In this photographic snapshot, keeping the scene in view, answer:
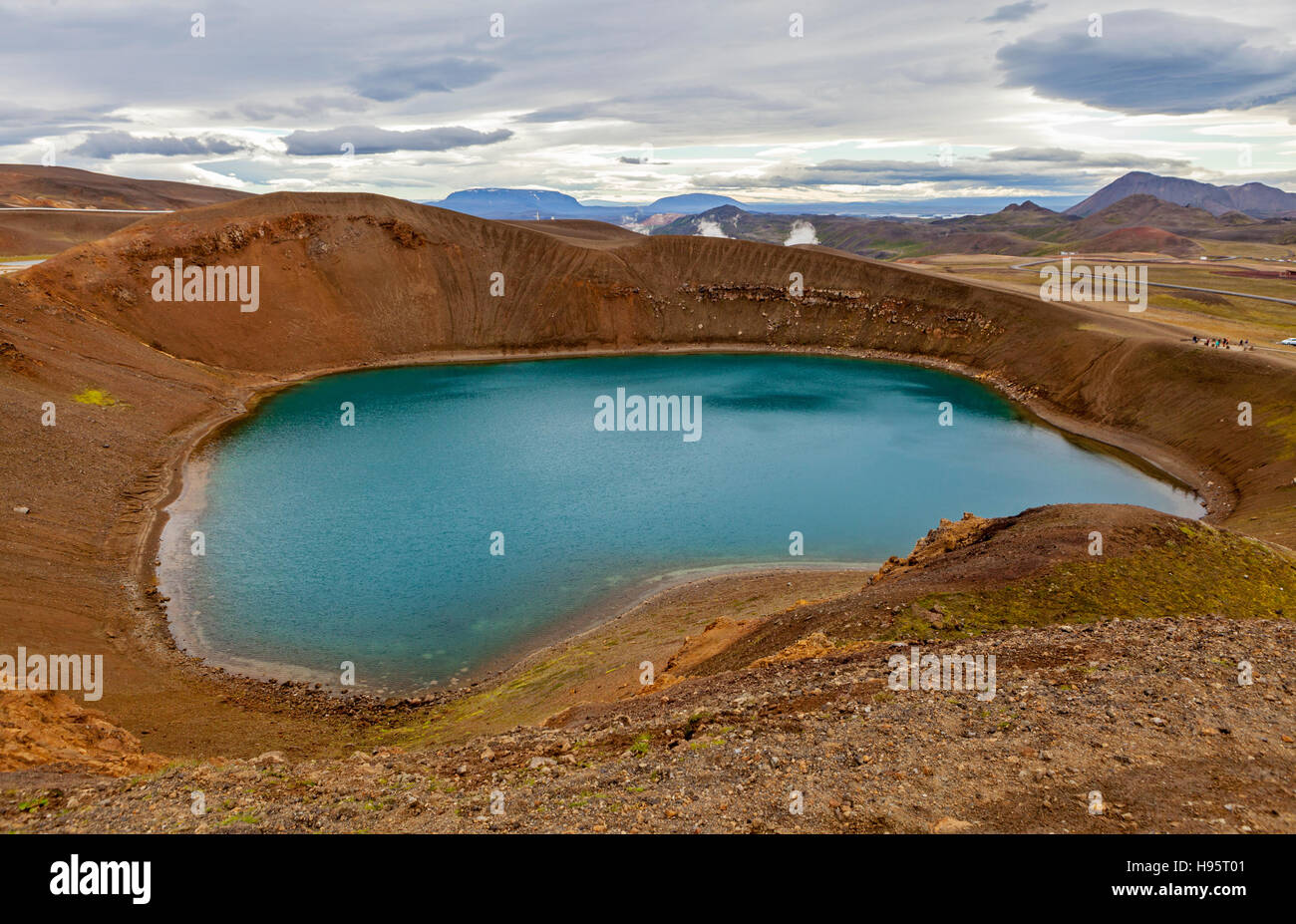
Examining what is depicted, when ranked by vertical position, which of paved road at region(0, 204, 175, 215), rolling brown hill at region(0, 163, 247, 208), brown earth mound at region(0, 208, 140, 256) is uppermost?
rolling brown hill at region(0, 163, 247, 208)

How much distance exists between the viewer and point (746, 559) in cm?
3425

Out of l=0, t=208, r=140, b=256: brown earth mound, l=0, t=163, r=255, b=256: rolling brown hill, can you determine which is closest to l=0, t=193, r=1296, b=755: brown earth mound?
l=0, t=208, r=140, b=256: brown earth mound

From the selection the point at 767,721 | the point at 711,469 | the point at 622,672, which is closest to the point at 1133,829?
the point at 767,721

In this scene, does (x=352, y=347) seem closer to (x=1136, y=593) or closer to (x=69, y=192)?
(x=1136, y=593)

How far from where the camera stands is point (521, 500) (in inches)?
1620

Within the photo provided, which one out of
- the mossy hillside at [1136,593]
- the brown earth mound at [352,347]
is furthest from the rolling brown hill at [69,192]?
the mossy hillside at [1136,593]

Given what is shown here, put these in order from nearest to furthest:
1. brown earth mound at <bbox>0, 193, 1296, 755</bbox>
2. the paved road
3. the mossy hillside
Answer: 1. the mossy hillside
2. brown earth mound at <bbox>0, 193, 1296, 755</bbox>
3. the paved road

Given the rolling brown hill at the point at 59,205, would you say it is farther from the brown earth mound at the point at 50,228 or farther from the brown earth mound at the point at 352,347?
the brown earth mound at the point at 352,347

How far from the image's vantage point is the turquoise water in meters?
28.8

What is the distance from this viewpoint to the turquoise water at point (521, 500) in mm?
28750

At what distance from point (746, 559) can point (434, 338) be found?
64642mm

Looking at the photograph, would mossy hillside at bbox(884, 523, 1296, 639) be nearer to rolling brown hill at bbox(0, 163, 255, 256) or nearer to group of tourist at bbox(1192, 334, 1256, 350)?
group of tourist at bbox(1192, 334, 1256, 350)

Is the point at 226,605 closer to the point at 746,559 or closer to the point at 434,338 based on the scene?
the point at 746,559

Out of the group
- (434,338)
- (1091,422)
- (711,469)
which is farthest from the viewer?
(434,338)
